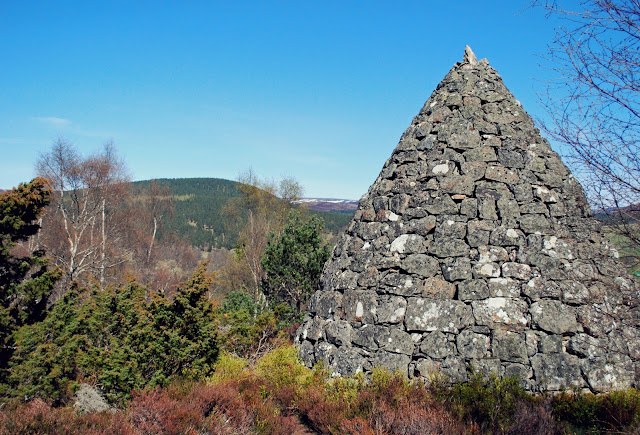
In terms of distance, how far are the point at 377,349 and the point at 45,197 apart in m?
8.96

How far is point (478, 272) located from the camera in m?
5.44

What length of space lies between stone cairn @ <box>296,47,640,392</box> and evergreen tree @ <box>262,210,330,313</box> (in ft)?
18.8

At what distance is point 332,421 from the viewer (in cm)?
480

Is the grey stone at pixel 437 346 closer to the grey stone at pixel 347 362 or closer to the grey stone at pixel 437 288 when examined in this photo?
the grey stone at pixel 437 288

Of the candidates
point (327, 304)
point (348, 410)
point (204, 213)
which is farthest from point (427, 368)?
point (204, 213)

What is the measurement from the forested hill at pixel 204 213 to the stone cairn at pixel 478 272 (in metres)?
55.9

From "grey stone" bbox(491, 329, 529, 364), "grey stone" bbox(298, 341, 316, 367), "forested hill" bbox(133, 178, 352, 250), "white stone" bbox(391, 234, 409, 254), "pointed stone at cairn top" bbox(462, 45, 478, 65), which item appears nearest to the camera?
"grey stone" bbox(491, 329, 529, 364)

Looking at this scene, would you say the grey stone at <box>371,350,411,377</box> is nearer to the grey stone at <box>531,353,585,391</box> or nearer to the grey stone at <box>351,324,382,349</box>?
the grey stone at <box>351,324,382,349</box>

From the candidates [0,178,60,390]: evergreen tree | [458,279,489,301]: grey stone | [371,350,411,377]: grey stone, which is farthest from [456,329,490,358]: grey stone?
[0,178,60,390]: evergreen tree

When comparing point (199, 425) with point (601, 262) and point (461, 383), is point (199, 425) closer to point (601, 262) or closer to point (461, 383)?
point (461, 383)

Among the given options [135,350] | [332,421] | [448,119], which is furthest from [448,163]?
[135,350]

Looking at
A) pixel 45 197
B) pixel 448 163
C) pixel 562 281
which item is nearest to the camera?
pixel 562 281

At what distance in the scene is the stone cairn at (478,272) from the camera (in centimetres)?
512

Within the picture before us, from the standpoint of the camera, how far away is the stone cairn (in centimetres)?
512
